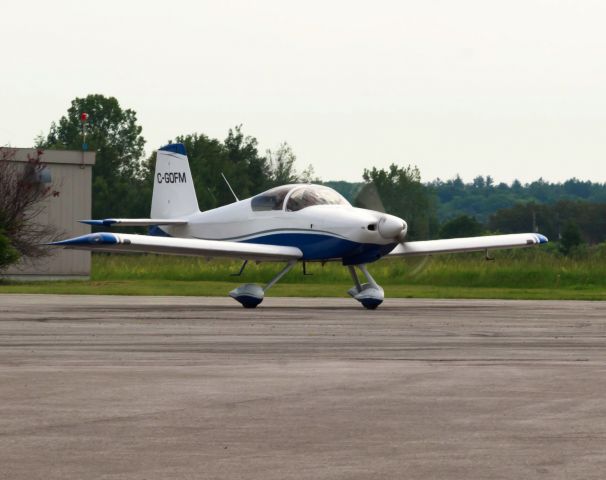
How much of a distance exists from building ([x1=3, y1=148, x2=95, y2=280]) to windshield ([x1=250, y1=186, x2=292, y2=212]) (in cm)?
1751

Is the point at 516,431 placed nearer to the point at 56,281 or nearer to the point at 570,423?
the point at 570,423

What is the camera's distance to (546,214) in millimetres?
170000

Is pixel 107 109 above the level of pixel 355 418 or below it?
above

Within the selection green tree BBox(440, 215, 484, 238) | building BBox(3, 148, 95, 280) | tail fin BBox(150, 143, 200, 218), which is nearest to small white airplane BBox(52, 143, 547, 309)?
tail fin BBox(150, 143, 200, 218)

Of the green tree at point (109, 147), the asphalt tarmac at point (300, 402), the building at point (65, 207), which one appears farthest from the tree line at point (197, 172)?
the asphalt tarmac at point (300, 402)

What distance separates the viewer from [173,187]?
3275cm

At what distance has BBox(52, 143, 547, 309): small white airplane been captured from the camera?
24656 mm

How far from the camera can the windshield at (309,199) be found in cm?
2603

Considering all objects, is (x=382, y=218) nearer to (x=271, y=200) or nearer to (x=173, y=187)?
(x=271, y=200)

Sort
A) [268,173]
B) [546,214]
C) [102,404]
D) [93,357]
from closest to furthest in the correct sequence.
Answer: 1. [102,404]
2. [93,357]
3. [268,173]
4. [546,214]

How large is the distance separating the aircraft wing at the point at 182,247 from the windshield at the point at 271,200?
32.5 inches

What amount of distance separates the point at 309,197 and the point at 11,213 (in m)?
16.1

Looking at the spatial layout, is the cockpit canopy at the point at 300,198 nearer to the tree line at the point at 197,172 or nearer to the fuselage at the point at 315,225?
the fuselage at the point at 315,225

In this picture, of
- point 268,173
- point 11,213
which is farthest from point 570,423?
point 268,173
